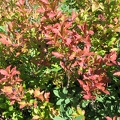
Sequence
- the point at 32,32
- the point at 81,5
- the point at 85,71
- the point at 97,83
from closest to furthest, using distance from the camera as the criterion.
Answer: the point at 97,83, the point at 85,71, the point at 32,32, the point at 81,5

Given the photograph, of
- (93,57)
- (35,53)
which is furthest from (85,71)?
(35,53)

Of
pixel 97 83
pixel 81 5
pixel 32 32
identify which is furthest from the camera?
pixel 81 5

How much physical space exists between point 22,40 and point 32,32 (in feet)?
0.51

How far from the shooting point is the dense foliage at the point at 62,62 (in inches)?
76.2

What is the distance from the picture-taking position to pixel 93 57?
6.88 feet

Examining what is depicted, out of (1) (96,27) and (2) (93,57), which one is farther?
(1) (96,27)

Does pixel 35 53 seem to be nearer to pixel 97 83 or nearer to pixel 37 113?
pixel 37 113

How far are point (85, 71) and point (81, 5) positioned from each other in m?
0.97

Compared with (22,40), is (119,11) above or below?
above

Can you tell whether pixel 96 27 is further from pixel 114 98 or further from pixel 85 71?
pixel 114 98

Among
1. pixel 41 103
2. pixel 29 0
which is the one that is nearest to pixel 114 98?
pixel 41 103

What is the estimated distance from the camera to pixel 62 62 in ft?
6.49

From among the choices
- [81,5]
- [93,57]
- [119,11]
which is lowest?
[93,57]

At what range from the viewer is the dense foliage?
76.2 inches
